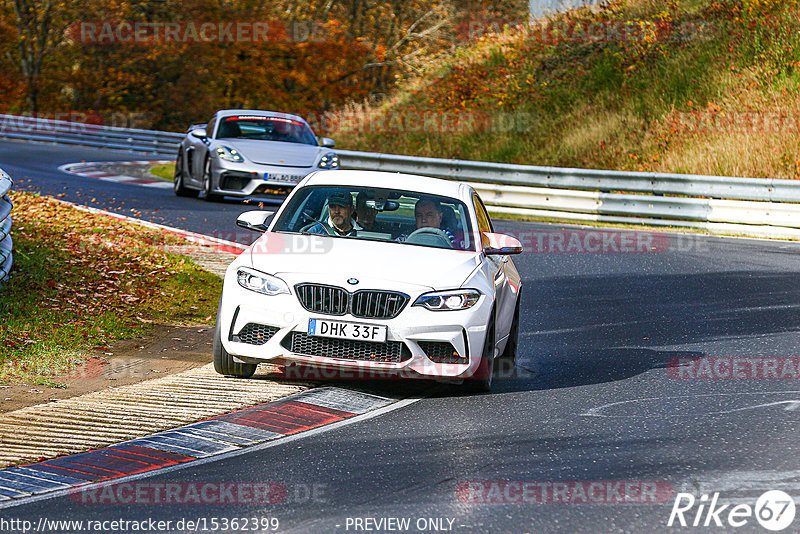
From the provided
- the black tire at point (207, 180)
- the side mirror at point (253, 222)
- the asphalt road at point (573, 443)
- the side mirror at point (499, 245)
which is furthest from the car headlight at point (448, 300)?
the black tire at point (207, 180)

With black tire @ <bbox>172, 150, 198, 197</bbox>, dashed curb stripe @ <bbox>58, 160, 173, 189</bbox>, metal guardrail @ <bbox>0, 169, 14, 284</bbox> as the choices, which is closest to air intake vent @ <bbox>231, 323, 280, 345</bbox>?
metal guardrail @ <bbox>0, 169, 14, 284</bbox>

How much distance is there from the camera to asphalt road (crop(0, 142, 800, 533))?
17.7ft

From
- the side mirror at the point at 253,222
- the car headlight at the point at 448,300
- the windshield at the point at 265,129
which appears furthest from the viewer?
the windshield at the point at 265,129

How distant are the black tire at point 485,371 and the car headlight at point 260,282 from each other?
1.42m

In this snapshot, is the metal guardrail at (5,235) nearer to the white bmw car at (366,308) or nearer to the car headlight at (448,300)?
the white bmw car at (366,308)

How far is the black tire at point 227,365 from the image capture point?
823 centimetres

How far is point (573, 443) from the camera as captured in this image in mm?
6730

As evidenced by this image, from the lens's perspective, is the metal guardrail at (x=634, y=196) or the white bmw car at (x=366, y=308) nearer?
the white bmw car at (x=366, y=308)

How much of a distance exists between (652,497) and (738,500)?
0.40 metres

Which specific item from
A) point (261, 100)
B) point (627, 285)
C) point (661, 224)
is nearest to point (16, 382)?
point (627, 285)

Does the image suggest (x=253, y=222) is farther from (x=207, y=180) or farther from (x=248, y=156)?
(x=207, y=180)

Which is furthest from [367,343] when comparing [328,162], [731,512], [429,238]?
[328,162]

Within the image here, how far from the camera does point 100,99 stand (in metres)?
48.5

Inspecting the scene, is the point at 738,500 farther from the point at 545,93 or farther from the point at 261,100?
the point at 261,100
